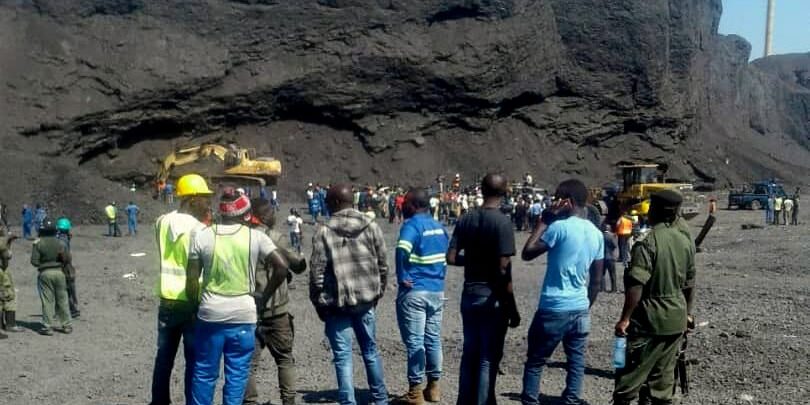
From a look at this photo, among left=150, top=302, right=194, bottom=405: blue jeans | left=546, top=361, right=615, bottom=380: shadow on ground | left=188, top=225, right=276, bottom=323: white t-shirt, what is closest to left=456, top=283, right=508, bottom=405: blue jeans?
left=188, top=225, right=276, bottom=323: white t-shirt

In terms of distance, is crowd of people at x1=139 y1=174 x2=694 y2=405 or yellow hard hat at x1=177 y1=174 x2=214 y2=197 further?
yellow hard hat at x1=177 y1=174 x2=214 y2=197

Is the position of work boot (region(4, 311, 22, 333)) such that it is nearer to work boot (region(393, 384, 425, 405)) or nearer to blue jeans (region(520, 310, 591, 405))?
work boot (region(393, 384, 425, 405))

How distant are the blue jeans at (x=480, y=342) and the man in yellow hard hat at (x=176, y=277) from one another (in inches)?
72.8

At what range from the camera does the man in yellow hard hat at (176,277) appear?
581 cm

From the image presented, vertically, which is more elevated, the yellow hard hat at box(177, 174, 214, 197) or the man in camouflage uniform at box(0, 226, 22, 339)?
the yellow hard hat at box(177, 174, 214, 197)

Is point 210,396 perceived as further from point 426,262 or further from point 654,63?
point 654,63

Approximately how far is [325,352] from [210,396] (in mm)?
3573

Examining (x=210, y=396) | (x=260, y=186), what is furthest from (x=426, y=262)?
(x=260, y=186)

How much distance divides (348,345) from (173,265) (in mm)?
1305

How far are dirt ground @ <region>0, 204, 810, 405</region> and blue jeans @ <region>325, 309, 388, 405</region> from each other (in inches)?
36.8

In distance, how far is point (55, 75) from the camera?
1668 inches

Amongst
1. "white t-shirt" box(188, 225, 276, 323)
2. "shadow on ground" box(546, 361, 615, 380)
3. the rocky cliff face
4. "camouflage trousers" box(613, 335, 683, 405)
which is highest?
the rocky cliff face

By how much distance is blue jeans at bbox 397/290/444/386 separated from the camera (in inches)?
260

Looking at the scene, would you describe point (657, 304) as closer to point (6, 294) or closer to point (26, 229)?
point (6, 294)
